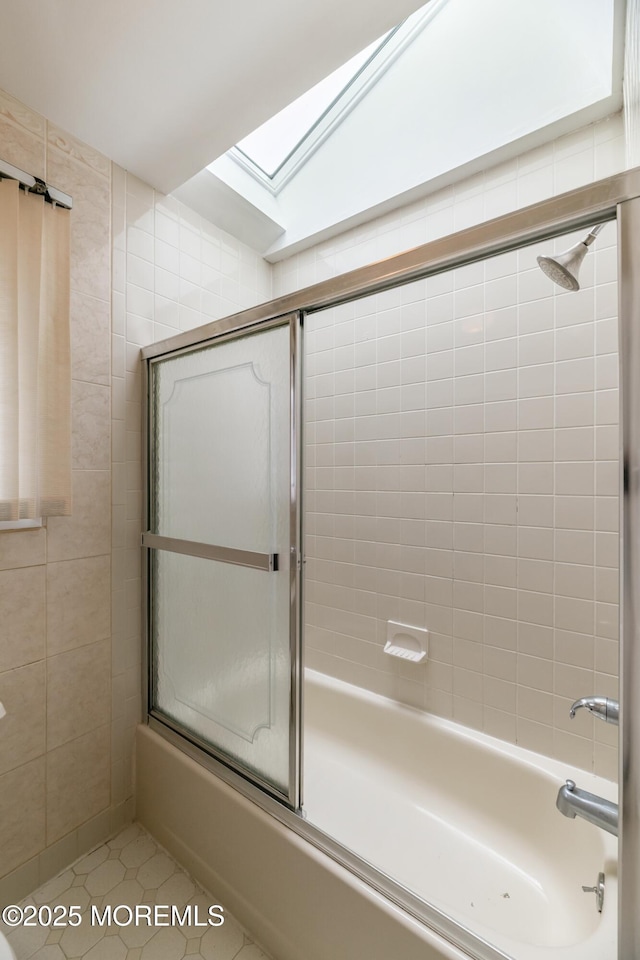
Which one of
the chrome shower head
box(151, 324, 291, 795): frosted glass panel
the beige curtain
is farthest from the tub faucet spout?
the beige curtain

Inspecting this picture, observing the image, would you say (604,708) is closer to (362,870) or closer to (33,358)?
(362,870)

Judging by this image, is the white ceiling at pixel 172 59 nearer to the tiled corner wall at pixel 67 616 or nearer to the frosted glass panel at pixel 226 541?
the tiled corner wall at pixel 67 616

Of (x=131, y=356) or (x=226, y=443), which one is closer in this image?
(x=226, y=443)

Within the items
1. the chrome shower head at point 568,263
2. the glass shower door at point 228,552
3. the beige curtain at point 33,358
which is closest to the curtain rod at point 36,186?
the beige curtain at point 33,358

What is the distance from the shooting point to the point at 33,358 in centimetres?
121

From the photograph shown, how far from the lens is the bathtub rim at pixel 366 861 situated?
0.84 m

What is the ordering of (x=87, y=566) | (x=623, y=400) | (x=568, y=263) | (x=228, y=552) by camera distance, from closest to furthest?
(x=623, y=400) → (x=568, y=263) → (x=228, y=552) → (x=87, y=566)

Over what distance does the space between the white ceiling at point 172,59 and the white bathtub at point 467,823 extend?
1924 mm

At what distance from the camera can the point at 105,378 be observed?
4.77 feet

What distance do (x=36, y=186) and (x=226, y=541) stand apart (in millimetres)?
1099

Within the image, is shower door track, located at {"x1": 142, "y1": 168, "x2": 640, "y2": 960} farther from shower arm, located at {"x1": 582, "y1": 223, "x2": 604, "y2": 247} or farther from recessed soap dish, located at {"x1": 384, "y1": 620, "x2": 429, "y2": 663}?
recessed soap dish, located at {"x1": 384, "y1": 620, "x2": 429, "y2": 663}

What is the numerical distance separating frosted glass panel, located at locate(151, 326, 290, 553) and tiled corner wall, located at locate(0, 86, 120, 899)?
0.20 metres

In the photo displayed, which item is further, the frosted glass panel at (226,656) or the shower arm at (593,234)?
the frosted glass panel at (226,656)

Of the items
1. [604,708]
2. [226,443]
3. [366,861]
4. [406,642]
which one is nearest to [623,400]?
[604,708]
